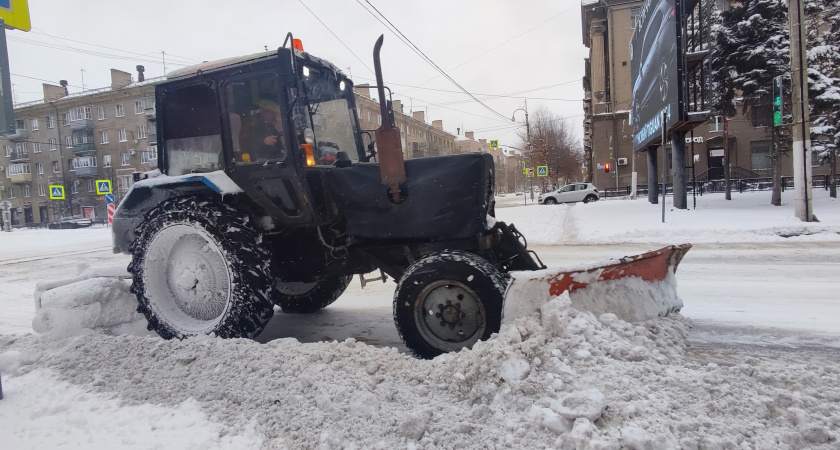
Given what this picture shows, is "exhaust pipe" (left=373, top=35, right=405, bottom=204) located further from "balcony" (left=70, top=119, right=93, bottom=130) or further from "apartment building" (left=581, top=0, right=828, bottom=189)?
"balcony" (left=70, top=119, right=93, bottom=130)

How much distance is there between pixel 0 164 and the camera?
5428cm

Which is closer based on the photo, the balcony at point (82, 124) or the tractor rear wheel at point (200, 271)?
the tractor rear wheel at point (200, 271)

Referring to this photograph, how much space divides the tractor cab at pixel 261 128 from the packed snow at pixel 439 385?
48.0 inches

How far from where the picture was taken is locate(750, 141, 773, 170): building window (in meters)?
36.5

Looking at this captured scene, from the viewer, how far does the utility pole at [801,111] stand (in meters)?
12.0

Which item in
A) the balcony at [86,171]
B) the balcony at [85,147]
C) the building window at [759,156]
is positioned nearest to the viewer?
the building window at [759,156]

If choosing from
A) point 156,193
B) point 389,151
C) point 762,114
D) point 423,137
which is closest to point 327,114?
point 389,151

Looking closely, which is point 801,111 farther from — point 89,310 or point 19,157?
point 19,157

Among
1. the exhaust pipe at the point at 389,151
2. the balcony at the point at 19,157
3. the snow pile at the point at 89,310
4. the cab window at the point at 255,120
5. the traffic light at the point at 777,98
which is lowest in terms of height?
the snow pile at the point at 89,310

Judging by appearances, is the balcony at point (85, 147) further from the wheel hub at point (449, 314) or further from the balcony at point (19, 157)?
the wheel hub at point (449, 314)

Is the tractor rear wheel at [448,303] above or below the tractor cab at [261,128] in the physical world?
below

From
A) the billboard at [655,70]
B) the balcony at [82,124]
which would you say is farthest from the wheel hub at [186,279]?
the balcony at [82,124]

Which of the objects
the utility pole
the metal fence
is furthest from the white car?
the utility pole

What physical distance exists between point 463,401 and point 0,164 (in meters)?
71.1
